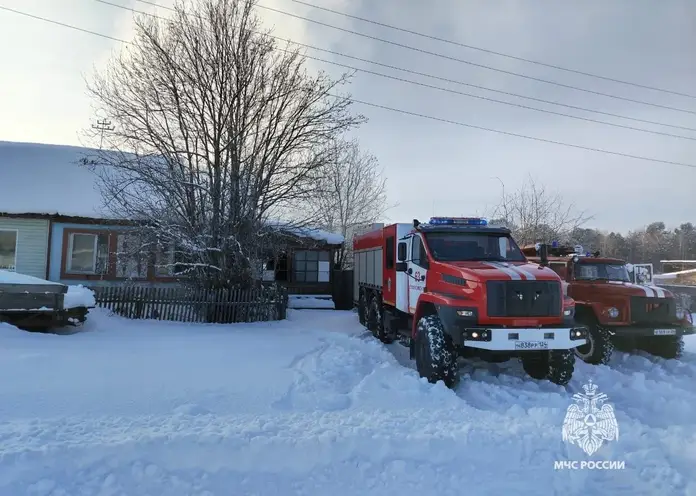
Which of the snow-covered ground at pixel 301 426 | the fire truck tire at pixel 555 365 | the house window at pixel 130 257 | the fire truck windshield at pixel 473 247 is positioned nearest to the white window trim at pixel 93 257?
the house window at pixel 130 257

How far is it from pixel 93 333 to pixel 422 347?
7.21m

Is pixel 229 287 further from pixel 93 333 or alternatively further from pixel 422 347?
pixel 422 347

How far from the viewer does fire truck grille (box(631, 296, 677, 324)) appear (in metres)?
8.73

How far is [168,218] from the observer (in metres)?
12.3

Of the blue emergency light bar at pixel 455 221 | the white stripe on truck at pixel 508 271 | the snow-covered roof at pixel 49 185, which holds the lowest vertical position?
the white stripe on truck at pixel 508 271

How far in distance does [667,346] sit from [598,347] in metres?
1.74

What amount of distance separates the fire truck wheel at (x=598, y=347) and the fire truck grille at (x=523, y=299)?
2763 mm

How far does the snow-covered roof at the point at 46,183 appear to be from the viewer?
15.5 meters

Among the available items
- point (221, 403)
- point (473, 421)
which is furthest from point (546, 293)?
point (221, 403)

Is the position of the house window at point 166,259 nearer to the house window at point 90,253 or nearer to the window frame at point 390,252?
the house window at point 90,253

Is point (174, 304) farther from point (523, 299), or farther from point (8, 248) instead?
point (523, 299)

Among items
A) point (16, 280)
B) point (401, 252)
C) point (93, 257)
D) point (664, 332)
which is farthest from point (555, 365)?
point (93, 257)

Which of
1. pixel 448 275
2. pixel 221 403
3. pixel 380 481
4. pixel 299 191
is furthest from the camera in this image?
pixel 299 191

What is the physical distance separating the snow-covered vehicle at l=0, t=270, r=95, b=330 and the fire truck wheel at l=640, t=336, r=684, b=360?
40.9 feet
